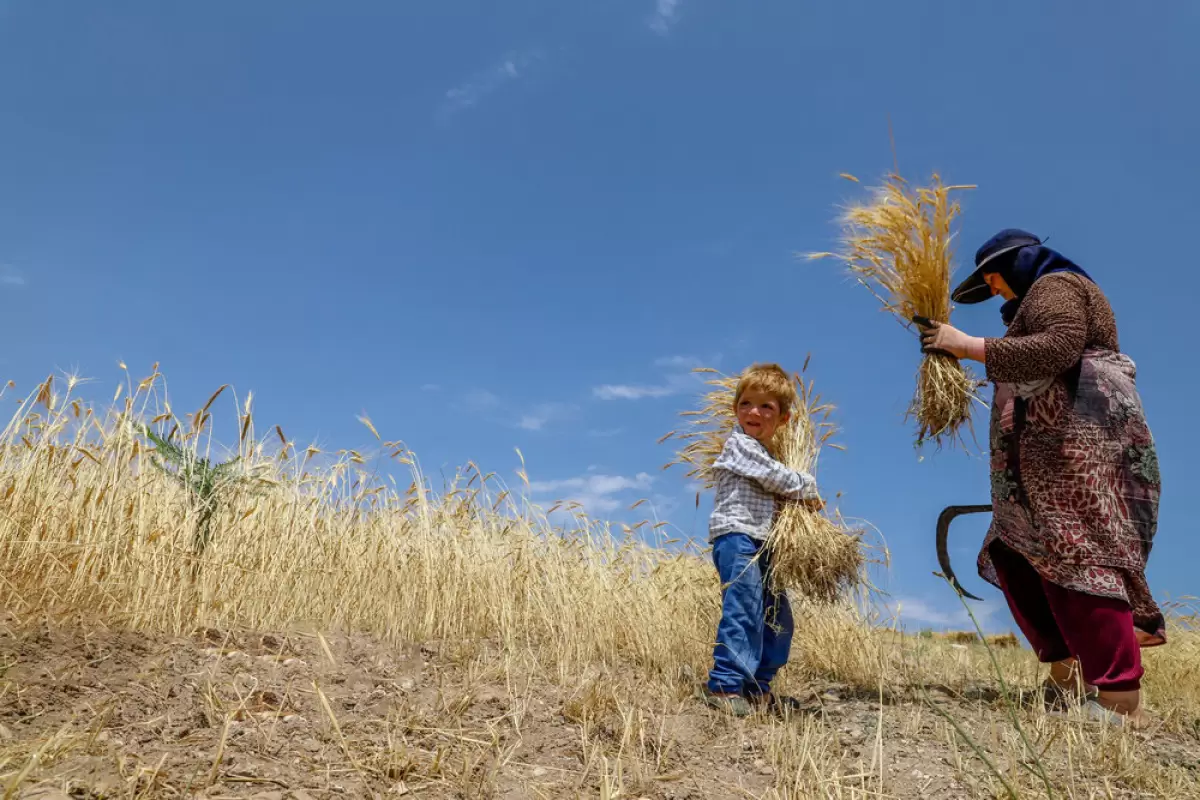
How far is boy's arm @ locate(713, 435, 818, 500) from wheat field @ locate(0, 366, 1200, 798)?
963 mm

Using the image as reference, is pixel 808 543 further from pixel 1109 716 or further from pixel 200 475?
pixel 200 475

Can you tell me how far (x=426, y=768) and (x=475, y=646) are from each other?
5.42 ft

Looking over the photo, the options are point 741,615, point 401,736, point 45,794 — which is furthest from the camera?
point 741,615

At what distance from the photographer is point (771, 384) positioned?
424 cm

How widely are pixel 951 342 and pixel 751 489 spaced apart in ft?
3.72

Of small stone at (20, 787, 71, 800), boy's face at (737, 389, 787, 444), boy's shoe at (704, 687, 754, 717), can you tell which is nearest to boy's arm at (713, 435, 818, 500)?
boy's face at (737, 389, 787, 444)

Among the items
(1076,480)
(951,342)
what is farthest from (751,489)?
(1076,480)

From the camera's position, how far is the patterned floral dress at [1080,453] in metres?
3.70

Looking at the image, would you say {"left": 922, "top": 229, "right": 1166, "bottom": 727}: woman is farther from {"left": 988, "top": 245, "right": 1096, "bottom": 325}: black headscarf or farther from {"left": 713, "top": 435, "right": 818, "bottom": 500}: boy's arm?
{"left": 713, "top": 435, "right": 818, "bottom": 500}: boy's arm

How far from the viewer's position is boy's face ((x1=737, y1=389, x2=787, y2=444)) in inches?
167

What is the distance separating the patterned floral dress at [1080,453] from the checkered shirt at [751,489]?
996 mm

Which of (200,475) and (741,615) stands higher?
(200,475)

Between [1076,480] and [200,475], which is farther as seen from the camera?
[200,475]

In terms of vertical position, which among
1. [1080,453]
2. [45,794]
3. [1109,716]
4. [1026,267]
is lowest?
[45,794]
